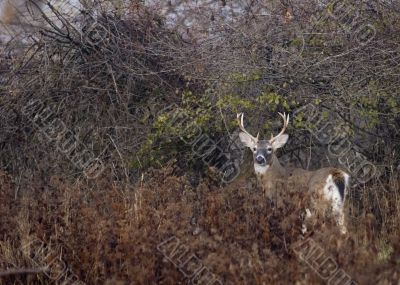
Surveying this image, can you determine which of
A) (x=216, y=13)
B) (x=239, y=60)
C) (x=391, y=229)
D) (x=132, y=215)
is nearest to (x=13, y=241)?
(x=132, y=215)

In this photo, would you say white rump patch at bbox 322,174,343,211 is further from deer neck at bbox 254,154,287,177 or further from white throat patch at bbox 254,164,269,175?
white throat patch at bbox 254,164,269,175

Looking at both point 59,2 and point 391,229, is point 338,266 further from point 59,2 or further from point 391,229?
point 59,2

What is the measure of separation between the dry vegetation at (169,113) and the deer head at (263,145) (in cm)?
24

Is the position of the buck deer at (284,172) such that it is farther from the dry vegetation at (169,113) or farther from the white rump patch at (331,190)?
the dry vegetation at (169,113)

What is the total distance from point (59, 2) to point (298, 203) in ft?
19.8

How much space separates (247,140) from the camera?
30.5 ft

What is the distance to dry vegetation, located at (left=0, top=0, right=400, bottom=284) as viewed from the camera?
5438 millimetres

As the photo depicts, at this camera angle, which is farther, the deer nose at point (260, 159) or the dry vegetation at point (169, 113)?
the deer nose at point (260, 159)

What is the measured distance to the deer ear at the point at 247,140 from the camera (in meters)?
9.21

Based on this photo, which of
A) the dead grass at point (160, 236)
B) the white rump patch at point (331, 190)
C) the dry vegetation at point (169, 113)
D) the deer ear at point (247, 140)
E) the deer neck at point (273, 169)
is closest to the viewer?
the dead grass at point (160, 236)

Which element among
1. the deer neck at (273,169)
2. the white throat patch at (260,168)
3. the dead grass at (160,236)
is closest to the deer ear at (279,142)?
the deer neck at (273,169)

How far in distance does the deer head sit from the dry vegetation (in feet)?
0.77

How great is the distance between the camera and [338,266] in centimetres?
425

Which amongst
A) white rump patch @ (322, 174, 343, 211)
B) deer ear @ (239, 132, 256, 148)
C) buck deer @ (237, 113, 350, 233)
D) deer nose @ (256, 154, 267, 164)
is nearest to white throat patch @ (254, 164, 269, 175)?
buck deer @ (237, 113, 350, 233)
